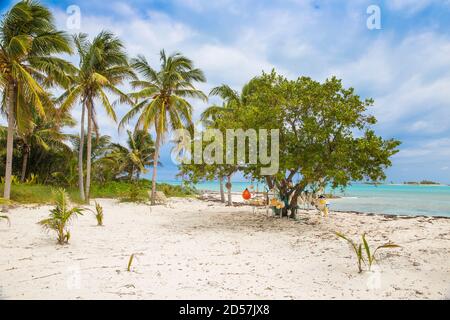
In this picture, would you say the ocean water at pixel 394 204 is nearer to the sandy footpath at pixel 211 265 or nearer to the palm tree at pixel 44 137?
the sandy footpath at pixel 211 265

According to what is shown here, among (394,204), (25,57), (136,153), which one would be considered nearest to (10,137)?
(25,57)

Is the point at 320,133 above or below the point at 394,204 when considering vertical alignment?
above

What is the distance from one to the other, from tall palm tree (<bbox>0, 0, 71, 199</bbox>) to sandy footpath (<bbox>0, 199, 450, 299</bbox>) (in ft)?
16.0

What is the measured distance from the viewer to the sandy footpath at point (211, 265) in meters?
3.94

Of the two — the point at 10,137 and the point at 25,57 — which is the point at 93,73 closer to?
the point at 25,57

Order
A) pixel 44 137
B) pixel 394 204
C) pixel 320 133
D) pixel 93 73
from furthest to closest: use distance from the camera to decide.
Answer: pixel 394 204 → pixel 44 137 → pixel 93 73 → pixel 320 133

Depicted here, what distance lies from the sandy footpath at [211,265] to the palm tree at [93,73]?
8219 millimetres

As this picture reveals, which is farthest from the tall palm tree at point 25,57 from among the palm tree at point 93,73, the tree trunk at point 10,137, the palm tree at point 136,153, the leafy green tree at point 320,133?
the palm tree at point 136,153

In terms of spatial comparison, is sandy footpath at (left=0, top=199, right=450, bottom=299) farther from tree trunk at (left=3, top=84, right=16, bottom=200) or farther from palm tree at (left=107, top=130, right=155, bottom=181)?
palm tree at (left=107, top=130, right=155, bottom=181)

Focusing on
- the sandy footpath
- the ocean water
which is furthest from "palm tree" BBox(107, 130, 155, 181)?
the sandy footpath

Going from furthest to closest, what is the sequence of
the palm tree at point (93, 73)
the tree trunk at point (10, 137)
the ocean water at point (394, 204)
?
the ocean water at point (394, 204) < the palm tree at point (93, 73) < the tree trunk at point (10, 137)

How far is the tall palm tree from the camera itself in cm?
1055

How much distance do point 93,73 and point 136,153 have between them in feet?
40.4

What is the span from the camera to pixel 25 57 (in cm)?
1150
